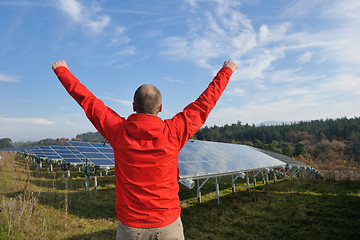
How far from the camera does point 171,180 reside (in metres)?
1.91

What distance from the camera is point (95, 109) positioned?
1.91 meters

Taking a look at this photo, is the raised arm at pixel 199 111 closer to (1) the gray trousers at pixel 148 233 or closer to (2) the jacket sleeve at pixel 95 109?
(2) the jacket sleeve at pixel 95 109

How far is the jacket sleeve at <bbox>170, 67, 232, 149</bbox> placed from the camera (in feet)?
6.39

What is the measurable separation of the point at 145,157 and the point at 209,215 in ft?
30.6

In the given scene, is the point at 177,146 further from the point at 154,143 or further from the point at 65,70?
the point at 65,70

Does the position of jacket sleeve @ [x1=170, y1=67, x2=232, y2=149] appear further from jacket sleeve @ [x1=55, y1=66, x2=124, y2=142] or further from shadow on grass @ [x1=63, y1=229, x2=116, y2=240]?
shadow on grass @ [x1=63, y1=229, x2=116, y2=240]

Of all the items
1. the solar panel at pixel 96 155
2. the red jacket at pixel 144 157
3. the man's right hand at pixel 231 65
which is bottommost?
the solar panel at pixel 96 155

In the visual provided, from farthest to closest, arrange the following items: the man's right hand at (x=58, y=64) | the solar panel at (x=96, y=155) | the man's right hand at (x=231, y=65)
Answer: the solar panel at (x=96, y=155) < the man's right hand at (x=231, y=65) < the man's right hand at (x=58, y=64)

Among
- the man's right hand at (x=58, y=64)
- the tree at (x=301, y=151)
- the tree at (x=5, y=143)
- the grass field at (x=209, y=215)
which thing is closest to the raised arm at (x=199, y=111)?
the man's right hand at (x=58, y=64)

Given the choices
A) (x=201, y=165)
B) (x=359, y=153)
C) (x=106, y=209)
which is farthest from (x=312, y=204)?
(x=359, y=153)

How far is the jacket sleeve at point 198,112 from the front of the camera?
1.95 m

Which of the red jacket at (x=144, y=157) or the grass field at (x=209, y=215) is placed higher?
the red jacket at (x=144, y=157)

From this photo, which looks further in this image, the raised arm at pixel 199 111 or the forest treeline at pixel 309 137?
the forest treeline at pixel 309 137

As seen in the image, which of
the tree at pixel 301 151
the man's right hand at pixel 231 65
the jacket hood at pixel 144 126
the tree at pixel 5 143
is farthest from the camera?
the tree at pixel 5 143
